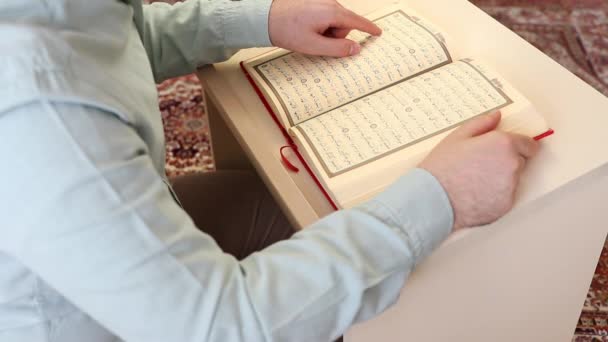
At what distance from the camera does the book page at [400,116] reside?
2.25 ft

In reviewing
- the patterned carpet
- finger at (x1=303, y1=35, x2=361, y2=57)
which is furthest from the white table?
the patterned carpet

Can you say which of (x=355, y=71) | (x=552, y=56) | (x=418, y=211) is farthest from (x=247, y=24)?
(x=552, y=56)

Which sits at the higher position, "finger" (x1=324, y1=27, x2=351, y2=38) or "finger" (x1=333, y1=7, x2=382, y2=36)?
"finger" (x1=333, y1=7, x2=382, y2=36)

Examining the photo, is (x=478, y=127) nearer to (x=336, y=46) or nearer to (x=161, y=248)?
(x=336, y=46)

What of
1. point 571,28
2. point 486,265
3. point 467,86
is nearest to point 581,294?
point 486,265

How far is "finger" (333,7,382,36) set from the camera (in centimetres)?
83

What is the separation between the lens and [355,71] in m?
0.79

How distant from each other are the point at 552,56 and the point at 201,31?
4.24 feet

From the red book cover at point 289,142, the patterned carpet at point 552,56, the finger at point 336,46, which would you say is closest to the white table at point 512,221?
the red book cover at point 289,142

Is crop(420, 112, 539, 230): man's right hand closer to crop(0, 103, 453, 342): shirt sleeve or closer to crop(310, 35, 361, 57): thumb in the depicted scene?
crop(0, 103, 453, 342): shirt sleeve

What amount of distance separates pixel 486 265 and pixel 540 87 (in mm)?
227

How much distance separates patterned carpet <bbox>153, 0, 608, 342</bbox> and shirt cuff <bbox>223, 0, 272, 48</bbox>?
2.42 ft

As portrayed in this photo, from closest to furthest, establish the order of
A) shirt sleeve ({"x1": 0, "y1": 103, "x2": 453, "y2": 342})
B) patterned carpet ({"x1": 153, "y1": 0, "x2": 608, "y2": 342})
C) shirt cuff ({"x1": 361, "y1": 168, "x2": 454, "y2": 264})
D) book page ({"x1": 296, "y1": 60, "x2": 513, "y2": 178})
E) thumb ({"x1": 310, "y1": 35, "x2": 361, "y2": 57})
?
shirt sleeve ({"x1": 0, "y1": 103, "x2": 453, "y2": 342}), shirt cuff ({"x1": 361, "y1": 168, "x2": 454, "y2": 264}), book page ({"x1": 296, "y1": 60, "x2": 513, "y2": 178}), thumb ({"x1": 310, "y1": 35, "x2": 361, "y2": 57}), patterned carpet ({"x1": 153, "y1": 0, "x2": 608, "y2": 342})

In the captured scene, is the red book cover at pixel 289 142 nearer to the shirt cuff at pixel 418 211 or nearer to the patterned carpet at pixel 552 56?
the shirt cuff at pixel 418 211
